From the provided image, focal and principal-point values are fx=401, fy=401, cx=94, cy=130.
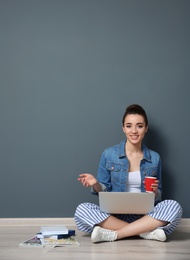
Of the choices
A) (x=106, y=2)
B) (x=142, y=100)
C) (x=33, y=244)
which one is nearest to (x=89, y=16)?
(x=106, y=2)

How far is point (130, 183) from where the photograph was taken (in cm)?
262

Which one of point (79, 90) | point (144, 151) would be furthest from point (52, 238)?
point (79, 90)

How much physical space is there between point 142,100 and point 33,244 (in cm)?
126

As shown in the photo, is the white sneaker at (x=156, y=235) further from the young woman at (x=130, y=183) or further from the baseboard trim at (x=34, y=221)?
the baseboard trim at (x=34, y=221)

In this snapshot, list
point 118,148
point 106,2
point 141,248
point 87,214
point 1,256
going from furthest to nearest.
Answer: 1. point 106,2
2. point 118,148
3. point 87,214
4. point 141,248
5. point 1,256

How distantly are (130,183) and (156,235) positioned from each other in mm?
434

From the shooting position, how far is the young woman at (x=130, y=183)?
7.62 feet

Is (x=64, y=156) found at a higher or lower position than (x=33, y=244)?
higher

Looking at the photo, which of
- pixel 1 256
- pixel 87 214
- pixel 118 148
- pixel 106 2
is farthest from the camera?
pixel 106 2

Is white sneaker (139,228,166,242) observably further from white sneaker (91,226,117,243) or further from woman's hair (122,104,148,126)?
woman's hair (122,104,148,126)

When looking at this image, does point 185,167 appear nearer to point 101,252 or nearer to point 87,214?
point 87,214

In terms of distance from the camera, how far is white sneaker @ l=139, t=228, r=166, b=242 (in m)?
2.26

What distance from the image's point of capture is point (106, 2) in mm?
2883

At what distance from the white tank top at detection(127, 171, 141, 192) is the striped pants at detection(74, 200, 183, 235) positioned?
10.2 inches
